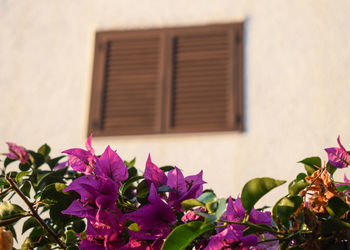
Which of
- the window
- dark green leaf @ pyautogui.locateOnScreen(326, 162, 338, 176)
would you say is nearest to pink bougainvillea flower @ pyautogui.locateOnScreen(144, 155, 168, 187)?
dark green leaf @ pyautogui.locateOnScreen(326, 162, 338, 176)

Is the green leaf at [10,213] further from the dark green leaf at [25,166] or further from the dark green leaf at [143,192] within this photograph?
the dark green leaf at [25,166]

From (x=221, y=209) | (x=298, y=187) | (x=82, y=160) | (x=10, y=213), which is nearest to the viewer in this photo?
(x=221, y=209)

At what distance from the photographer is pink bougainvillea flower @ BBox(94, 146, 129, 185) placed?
3.96 feet

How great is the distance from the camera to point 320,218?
117 centimetres

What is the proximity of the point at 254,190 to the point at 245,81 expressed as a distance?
3.75 meters

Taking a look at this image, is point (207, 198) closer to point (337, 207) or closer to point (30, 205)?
point (337, 207)

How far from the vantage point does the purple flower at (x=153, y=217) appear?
114 centimetres

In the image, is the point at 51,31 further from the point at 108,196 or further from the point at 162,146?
the point at 108,196

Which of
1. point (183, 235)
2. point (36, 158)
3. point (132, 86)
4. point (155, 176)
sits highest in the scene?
point (132, 86)

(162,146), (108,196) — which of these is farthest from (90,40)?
(108,196)

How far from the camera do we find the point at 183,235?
1.02 m

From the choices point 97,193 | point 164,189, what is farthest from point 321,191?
point 97,193

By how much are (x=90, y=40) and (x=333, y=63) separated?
5.52 feet

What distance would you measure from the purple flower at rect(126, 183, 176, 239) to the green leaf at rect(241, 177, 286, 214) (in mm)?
142
